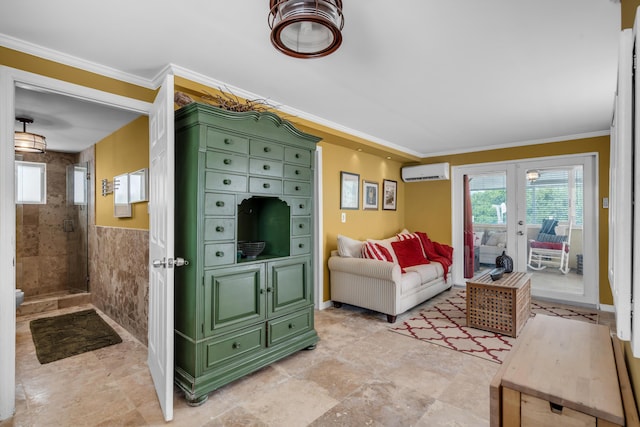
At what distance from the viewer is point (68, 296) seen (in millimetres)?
4305

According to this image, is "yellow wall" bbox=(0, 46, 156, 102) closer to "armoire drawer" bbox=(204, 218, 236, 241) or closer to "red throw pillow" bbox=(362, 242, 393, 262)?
"armoire drawer" bbox=(204, 218, 236, 241)

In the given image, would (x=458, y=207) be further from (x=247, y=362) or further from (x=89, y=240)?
(x=89, y=240)

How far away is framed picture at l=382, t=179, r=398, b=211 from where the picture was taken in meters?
5.41

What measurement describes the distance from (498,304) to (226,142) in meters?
3.10

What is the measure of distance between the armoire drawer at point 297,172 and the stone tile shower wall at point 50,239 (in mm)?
4009

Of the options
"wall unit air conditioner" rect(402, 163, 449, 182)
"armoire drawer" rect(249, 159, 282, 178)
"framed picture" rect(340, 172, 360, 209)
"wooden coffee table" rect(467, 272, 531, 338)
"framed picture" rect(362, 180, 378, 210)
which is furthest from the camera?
"wall unit air conditioner" rect(402, 163, 449, 182)

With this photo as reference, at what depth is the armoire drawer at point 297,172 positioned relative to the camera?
2686mm

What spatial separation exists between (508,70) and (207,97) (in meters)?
2.40

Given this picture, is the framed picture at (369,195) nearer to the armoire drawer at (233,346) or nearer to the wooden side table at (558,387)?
the armoire drawer at (233,346)

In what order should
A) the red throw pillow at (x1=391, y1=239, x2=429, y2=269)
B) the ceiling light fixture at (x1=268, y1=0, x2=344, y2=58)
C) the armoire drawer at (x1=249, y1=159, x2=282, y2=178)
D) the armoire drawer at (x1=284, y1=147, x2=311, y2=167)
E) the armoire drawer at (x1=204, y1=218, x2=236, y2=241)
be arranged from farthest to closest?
1. the red throw pillow at (x1=391, y1=239, x2=429, y2=269)
2. the armoire drawer at (x1=284, y1=147, x2=311, y2=167)
3. the armoire drawer at (x1=249, y1=159, x2=282, y2=178)
4. the armoire drawer at (x1=204, y1=218, x2=236, y2=241)
5. the ceiling light fixture at (x1=268, y1=0, x2=344, y2=58)

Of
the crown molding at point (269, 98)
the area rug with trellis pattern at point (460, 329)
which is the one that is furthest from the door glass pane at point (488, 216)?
the crown molding at point (269, 98)

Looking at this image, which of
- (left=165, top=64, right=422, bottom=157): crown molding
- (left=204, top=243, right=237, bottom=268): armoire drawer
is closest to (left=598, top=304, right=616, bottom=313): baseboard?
(left=165, top=64, right=422, bottom=157): crown molding

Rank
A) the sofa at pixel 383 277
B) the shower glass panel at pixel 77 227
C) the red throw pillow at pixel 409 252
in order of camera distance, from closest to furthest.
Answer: the sofa at pixel 383 277 → the red throw pillow at pixel 409 252 → the shower glass panel at pixel 77 227

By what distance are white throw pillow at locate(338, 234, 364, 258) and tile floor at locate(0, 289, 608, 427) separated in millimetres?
1267
